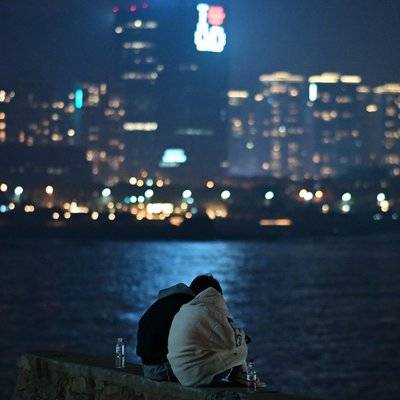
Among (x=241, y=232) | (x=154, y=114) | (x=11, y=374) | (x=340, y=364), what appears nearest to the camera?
(x=11, y=374)

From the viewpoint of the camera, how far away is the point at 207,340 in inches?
225

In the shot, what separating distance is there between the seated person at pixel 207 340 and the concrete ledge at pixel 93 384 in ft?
0.30

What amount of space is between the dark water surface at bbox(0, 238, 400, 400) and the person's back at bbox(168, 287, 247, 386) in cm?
942

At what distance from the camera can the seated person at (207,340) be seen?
5.70m

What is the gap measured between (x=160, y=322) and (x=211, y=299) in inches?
17.3

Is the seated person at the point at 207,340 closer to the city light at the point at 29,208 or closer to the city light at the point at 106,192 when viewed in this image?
the city light at the point at 29,208

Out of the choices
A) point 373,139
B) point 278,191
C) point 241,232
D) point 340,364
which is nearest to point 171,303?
point 340,364

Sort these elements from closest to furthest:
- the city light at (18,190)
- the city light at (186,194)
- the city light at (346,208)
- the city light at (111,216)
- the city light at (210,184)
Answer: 1. the city light at (111,216)
2. the city light at (18,190)
3. the city light at (186,194)
4. the city light at (346,208)
5. the city light at (210,184)

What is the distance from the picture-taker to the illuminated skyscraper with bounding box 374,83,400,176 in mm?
180625

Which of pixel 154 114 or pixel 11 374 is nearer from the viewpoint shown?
pixel 11 374

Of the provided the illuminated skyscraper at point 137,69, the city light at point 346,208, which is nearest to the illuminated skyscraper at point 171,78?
the illuminated skyscraper at point 137,69

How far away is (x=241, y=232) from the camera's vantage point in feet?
376

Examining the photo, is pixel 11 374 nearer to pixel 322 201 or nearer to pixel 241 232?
pixel 241 232

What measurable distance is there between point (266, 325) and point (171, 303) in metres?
25.1
